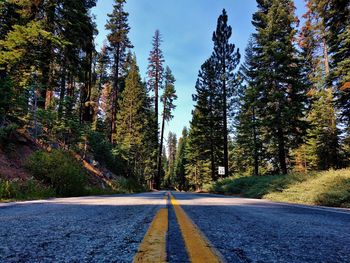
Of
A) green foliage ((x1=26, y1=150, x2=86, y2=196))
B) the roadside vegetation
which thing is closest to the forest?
green foliage ((x1=26, y1=150, x2=86, y2=196))

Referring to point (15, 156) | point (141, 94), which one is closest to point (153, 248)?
point (15, 156)

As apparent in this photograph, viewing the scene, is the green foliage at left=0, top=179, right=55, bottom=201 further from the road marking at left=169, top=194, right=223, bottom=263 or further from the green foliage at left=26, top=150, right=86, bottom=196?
the road marking at left=169, top=194, right=223, bottom=263

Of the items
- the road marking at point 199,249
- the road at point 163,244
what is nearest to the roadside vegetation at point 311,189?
the road at point 163,244

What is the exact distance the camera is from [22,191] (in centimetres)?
774

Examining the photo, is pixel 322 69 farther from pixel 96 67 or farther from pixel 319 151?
pixel 96 67

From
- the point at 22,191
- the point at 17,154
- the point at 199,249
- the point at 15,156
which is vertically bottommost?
the point at 199,249

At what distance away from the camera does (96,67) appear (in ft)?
154

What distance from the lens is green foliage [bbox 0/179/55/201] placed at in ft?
22.7

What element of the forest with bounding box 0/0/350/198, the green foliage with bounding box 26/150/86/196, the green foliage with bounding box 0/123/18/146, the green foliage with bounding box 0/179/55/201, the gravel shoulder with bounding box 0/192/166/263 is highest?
the forest with bounding box 0/0/350/198

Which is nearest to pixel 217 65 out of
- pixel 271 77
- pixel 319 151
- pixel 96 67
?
pixel 271 77

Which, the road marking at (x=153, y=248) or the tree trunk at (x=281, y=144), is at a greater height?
Result: the tree trunk at (x=281, y=144)

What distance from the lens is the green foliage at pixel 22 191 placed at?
6914 mm

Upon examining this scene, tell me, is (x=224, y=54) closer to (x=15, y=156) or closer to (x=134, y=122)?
(x=134, y=122)

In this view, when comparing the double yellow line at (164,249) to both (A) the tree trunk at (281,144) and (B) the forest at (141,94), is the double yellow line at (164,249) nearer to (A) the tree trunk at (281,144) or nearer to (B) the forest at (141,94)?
(B) the forest at (141,94)
